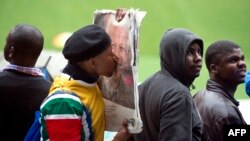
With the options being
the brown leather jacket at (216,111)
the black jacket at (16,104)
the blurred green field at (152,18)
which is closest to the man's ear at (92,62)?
the black jacket at (16,104)

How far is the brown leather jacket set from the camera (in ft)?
6.39

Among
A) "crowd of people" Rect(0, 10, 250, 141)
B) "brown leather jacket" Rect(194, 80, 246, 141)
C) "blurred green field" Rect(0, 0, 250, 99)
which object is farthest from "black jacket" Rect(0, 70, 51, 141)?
"blurred green field" Rect(0, 0, 250, 99)

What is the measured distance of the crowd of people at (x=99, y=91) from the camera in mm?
1312

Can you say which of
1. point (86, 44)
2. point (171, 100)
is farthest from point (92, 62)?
point (171, 100)

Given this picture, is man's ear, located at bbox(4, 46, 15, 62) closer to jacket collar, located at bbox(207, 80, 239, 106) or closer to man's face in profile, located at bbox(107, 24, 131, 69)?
man's face in profile, located at bbox(107, 24, 131, 69)

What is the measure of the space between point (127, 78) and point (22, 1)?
2.35 meters

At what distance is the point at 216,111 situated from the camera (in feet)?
6.45

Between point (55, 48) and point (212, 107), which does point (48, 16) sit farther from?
point (212, 107)

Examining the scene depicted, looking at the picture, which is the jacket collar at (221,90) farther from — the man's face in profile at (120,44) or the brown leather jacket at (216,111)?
the man's face in profile at (120,44)

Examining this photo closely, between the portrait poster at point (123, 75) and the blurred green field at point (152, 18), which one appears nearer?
the portrait poster at point (123, 75)

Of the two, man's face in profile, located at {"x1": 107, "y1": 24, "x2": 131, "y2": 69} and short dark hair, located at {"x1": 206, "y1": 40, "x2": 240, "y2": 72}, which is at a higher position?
man's face in profile, located at {"x1": 107, "y1": 24, "x2": 131, "y2": 69}

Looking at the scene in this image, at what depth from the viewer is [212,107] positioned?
1988 mm

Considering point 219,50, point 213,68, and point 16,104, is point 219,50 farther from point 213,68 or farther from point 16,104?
point 16,104

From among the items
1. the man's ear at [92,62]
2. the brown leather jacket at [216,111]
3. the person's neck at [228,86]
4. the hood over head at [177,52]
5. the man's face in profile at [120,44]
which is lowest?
the brown leather jacket at [216,111]
